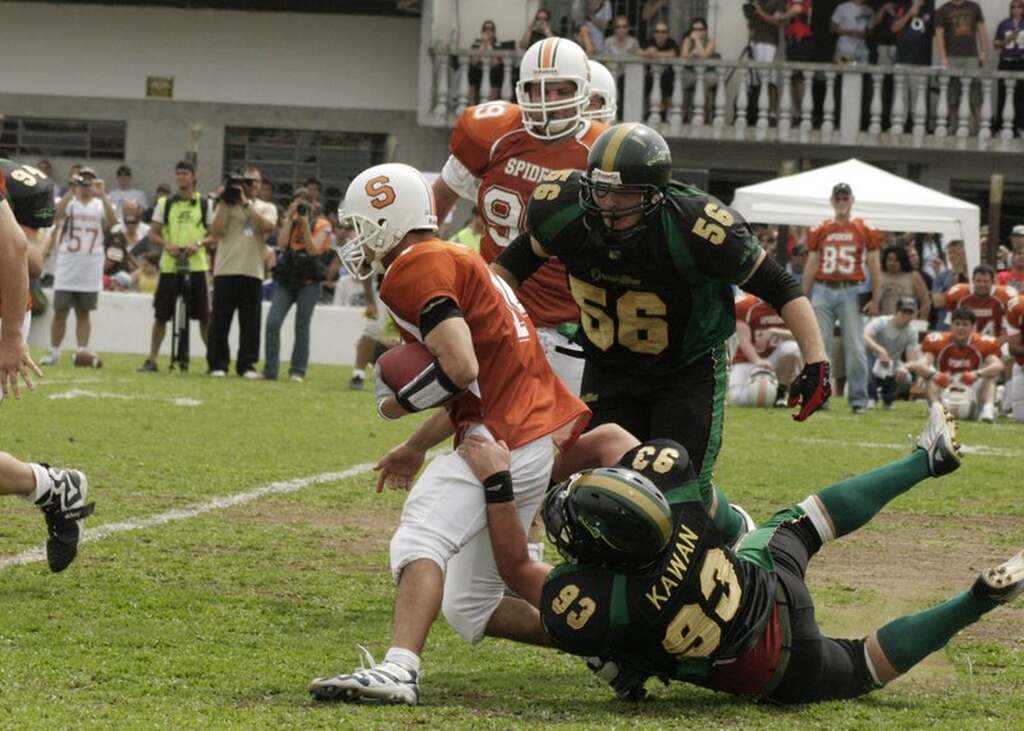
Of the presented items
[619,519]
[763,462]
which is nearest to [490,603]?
[619,519]

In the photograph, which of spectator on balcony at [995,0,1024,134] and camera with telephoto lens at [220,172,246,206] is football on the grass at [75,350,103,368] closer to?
camera with telephoto lens at [220,172,246,206]

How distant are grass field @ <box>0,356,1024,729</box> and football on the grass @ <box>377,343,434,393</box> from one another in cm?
83

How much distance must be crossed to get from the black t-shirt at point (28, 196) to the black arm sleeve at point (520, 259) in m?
1.84

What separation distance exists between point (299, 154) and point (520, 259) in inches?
917

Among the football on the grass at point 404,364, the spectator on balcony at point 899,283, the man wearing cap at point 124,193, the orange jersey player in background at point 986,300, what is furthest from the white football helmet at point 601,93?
the man wearing cap at point 124,193

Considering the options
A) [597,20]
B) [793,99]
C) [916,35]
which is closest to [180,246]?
[597,20]

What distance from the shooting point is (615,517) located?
4414mm

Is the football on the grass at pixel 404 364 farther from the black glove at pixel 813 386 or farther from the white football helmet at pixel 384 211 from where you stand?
the black glove at pixel 813 386

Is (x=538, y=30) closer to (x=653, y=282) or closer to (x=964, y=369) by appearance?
(x=964, y=369)

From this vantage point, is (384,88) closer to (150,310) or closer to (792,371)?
(150,310)

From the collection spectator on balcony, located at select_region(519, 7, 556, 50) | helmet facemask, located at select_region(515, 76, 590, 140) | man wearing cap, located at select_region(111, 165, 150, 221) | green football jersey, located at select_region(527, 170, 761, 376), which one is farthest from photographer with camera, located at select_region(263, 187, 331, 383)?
green football jersey, located at select_region(527, 170, 761, 376)

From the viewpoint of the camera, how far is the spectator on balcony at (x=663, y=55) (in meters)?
26.7

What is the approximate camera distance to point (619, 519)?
14.5 ft

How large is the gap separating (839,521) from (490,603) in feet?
3.51
